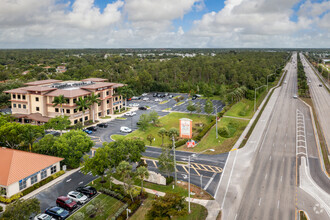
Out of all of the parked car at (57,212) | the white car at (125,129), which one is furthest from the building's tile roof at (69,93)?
the parked car at (57,212)

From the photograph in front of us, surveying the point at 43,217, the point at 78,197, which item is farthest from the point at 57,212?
the point at 78,197

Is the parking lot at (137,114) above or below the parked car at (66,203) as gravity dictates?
above

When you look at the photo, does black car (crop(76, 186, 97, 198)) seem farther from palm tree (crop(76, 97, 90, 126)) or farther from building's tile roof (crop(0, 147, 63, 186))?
palm tree (crop(76, 97, 90, 126))

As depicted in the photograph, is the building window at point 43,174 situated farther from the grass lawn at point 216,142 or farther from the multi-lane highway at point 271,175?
the multi-lane highway at point 271,175

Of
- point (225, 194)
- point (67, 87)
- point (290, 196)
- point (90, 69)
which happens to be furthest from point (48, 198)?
point (90, 69)

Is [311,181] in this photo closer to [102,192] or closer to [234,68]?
[102,192]
